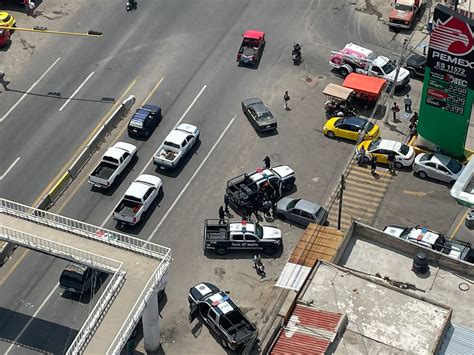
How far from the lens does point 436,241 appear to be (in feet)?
201

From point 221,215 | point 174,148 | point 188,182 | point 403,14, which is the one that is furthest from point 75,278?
point 403,14

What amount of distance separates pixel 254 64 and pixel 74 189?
22141mm

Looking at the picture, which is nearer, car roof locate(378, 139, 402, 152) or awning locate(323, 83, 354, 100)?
car roof locate(378, 139, 402, 152)

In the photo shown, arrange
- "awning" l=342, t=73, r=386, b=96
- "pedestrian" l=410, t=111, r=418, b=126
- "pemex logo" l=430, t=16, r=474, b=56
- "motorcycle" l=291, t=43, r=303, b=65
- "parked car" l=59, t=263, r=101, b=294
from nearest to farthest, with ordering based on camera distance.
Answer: "parked car" l=59, t=263, r=101, b=294
"pemex logo" l=430, t=16, r=474, b=56
"pedestrian" l=410, t=111, r=418, b=126
"awning" l=342, t=73, r=386, b=96
"motorcycle" l=291, t=43, r=303, b=65

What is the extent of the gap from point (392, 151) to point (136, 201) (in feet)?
69.6

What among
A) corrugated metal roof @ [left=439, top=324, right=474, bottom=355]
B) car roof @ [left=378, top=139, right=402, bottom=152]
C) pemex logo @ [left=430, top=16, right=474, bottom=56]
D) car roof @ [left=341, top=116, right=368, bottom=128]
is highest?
pemex logo @ [left=430, top=16, right=474, bottom=56]

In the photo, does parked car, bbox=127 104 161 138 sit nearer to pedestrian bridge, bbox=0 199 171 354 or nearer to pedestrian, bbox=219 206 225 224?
pedestrian, bbox=219 206 225 224

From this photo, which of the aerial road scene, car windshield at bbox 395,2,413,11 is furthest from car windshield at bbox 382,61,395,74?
car windshield at bbox 395,2,413,11

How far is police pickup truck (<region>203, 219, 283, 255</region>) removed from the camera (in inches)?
2494

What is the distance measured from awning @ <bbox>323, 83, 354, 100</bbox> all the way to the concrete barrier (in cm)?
2334

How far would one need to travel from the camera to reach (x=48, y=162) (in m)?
71.5

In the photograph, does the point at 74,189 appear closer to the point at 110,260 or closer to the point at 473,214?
the point at 110,260

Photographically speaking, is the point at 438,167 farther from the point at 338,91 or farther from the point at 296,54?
the point at 296,54

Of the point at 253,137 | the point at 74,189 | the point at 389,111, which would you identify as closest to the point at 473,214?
the point at 389,111
